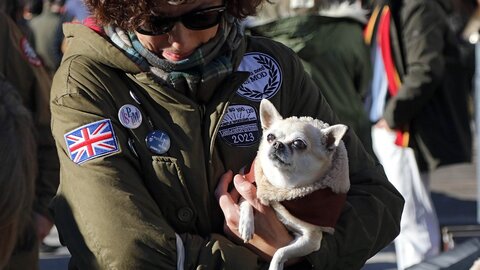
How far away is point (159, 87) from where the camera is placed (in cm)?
245

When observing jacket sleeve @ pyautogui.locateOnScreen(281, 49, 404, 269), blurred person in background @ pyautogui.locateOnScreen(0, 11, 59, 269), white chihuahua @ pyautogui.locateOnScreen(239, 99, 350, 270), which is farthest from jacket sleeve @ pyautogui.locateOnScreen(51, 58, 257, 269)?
blurred person in background @ pyautogui.locateOnScreen(0, 11, 59, 269)

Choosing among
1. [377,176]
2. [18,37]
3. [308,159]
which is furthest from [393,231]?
[18,37]

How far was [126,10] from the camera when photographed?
8.09 ft

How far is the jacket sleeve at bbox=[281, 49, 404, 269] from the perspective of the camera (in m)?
2.49

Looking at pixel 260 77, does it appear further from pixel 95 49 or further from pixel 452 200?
pixel 452 200

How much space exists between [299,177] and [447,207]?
7.13 m

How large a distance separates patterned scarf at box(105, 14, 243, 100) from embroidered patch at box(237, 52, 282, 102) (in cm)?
8

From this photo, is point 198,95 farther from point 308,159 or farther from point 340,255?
point 340,255

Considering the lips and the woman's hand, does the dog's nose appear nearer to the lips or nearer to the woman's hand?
the woman's hand

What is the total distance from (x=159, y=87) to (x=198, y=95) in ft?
0.34

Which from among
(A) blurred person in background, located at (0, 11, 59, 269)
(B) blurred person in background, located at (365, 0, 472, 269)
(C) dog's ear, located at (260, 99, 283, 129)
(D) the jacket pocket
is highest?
(C) dog's ear, located at (260, 99, 283, 129)

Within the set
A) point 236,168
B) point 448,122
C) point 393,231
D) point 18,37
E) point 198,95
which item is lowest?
point 448,122

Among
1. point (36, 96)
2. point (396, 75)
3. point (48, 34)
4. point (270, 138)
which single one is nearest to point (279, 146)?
point (270, 138)

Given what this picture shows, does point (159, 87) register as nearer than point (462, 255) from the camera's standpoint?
Yes
